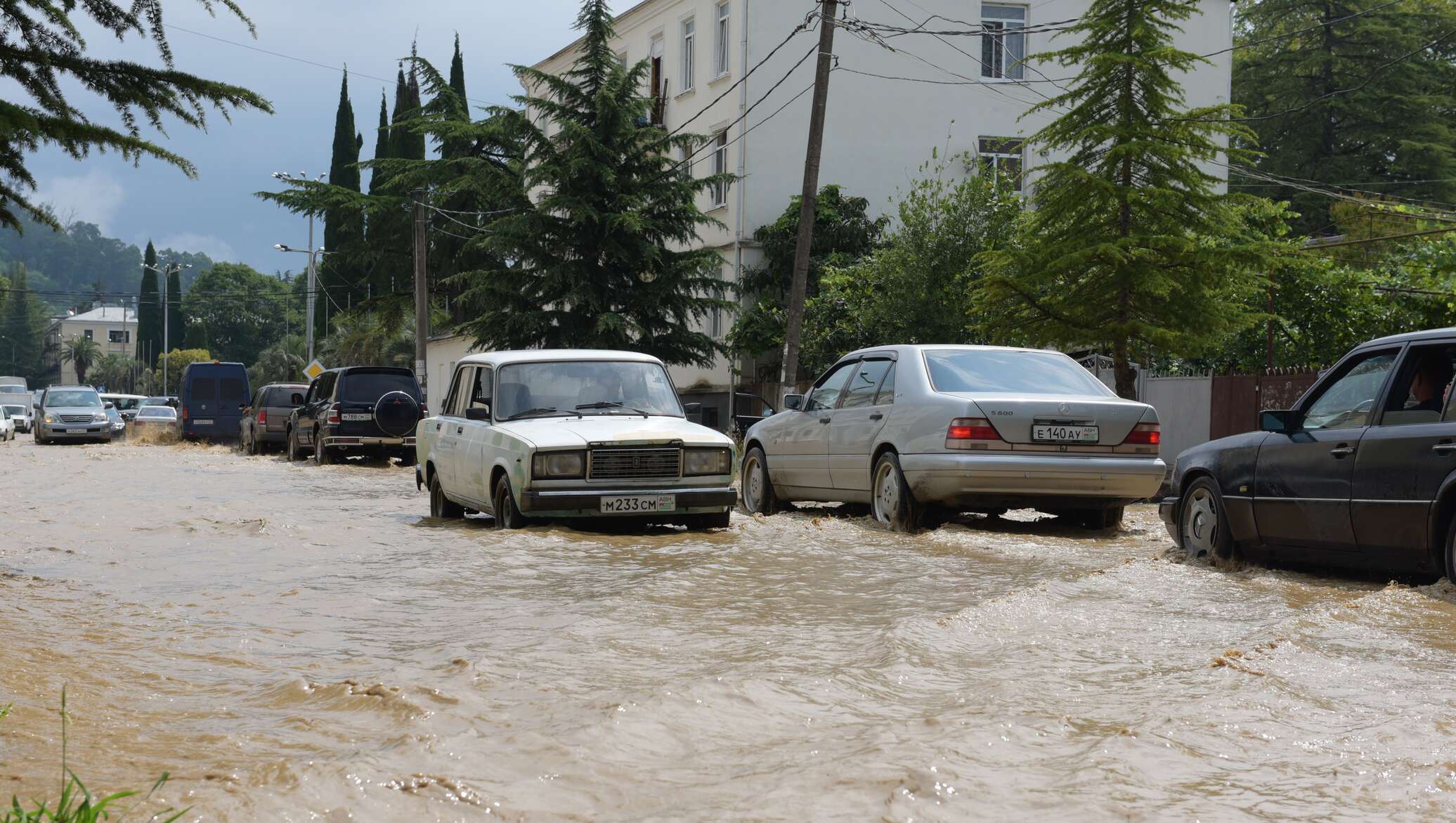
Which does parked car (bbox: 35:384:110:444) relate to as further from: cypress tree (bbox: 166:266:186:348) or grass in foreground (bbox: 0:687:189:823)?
cypress tree (bbox: 166:266:186:348)

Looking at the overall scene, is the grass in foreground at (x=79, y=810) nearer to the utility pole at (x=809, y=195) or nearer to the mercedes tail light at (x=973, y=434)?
the mercedes tail light at (x=973, y=434)

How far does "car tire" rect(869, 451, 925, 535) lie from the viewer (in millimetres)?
11789

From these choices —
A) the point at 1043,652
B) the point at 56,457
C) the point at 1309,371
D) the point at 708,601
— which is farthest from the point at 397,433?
the point at 1043,652

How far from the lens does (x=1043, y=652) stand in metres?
6.35

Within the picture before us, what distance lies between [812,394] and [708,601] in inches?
241

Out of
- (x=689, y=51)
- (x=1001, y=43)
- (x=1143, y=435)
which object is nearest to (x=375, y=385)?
(x=1143, y=435)

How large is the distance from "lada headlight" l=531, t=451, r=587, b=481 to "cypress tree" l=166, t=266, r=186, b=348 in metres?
128

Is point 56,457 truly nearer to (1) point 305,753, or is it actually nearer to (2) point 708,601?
(2) point 708,601

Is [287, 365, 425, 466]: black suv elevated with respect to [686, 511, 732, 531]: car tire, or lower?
elevated

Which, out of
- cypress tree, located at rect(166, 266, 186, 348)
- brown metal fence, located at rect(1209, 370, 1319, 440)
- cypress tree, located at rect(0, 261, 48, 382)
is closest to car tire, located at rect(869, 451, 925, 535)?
brown metal fence, located at rect(1209, 370, 1319, 440)

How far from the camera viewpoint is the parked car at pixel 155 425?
47.5 metres

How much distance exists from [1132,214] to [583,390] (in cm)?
977

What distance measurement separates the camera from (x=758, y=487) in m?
14.9

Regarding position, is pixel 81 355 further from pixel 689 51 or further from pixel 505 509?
pixel 505 509
